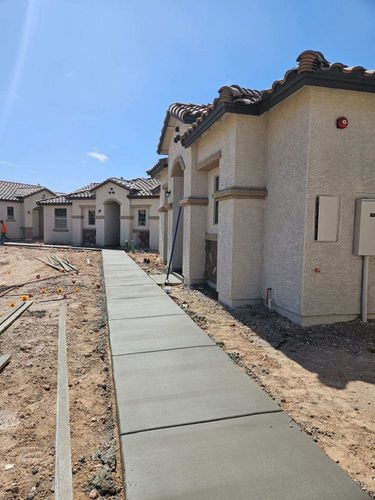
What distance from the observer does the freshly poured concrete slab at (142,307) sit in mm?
6344

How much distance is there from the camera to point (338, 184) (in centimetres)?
572

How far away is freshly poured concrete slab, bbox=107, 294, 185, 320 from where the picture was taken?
6344mm

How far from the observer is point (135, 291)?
852 cm

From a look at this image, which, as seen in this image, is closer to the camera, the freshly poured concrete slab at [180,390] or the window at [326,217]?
the freshly poured concrete slab at [180,390]

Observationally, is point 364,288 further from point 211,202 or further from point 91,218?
point 91,218

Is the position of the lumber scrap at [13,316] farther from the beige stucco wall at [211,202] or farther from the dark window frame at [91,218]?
the dark window frame at [91,218]

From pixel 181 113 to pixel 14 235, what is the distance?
29113mm

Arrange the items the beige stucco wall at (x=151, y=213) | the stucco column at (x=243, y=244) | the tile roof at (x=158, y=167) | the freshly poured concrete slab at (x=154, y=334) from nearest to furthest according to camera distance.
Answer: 1. the freshly poured concrete slab at (x=154, y=334)
2. the stucco column at (x=243, y=244)
3. the tile roof at (x=158, y=167)
4. the beige stucco wall at (x=151, y=213)

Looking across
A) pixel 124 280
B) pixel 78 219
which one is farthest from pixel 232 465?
pixel 78 219

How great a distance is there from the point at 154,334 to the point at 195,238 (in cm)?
496

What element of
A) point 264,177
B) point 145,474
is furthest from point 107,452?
point 264,177

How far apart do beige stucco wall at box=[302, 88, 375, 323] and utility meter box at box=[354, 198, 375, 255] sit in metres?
0.11

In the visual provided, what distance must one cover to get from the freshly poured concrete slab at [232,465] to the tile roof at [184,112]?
837cm

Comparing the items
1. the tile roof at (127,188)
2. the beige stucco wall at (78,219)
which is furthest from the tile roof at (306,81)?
the beige stucco wall at (78,219)
